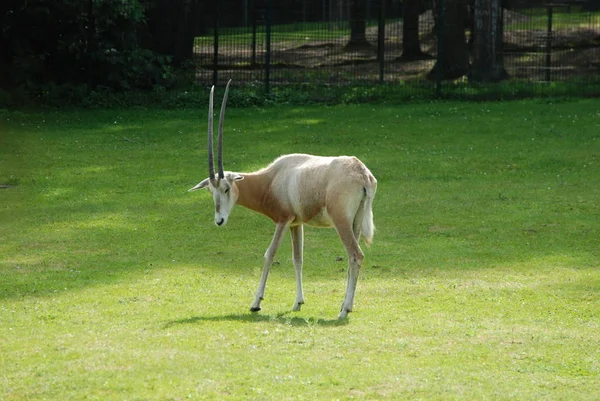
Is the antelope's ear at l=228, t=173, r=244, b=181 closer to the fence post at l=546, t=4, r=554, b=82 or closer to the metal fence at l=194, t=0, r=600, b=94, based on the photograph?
the metal fence at l=194, t=0, r=600, b=94

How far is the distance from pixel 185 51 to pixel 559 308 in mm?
17601

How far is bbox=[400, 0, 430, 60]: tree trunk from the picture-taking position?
2773cm

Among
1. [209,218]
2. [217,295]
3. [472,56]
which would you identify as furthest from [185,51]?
[217,295]

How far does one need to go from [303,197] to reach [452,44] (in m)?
17.1

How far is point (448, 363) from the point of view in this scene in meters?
8.73

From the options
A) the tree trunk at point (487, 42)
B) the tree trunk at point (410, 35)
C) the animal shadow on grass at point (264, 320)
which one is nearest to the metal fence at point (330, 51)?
the tree trunk at point (410, 35)

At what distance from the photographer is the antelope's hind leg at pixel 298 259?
10.9m

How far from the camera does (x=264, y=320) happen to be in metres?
10.3

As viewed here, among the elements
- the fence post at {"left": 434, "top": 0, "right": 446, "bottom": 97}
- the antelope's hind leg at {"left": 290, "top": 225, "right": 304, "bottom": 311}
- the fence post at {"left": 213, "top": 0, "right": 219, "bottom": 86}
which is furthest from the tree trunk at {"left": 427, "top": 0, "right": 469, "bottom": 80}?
the antelope's hind leg at {"left": 290, "top": 225, "right": 304, "bottom": 311}

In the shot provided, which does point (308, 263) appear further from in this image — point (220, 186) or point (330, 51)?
point (330, 51)

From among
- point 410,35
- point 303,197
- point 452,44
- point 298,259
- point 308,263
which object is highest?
point 410,35

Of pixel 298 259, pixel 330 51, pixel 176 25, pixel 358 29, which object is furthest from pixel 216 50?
pixel 298 259

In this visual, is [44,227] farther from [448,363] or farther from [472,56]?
[472,56]

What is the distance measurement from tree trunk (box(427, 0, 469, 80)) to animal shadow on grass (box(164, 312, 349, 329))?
55.9 ft
